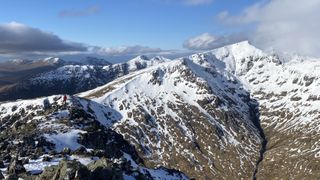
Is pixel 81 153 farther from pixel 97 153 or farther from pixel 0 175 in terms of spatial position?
pixel 0 175

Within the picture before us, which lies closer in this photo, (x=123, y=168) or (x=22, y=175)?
(x=22, y=175)

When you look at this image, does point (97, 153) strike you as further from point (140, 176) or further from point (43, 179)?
point (43, 179)

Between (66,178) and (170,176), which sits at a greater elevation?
(66,178)

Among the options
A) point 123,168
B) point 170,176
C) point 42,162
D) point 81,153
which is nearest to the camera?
point 42,162

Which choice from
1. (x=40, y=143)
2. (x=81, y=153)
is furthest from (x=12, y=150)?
(x=81, y=153)

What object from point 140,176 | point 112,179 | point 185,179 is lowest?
point 185,179

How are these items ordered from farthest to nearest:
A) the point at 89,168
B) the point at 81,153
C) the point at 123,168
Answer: the point at 81,153 < the point at 123,168 < the point at 89,168

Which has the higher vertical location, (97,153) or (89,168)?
(89,168)

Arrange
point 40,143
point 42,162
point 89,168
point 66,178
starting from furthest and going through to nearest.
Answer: point 40,143 → point 42,162 → point 89,168 → point 66,178

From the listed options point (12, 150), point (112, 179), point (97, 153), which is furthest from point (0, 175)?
point (12, 150)
